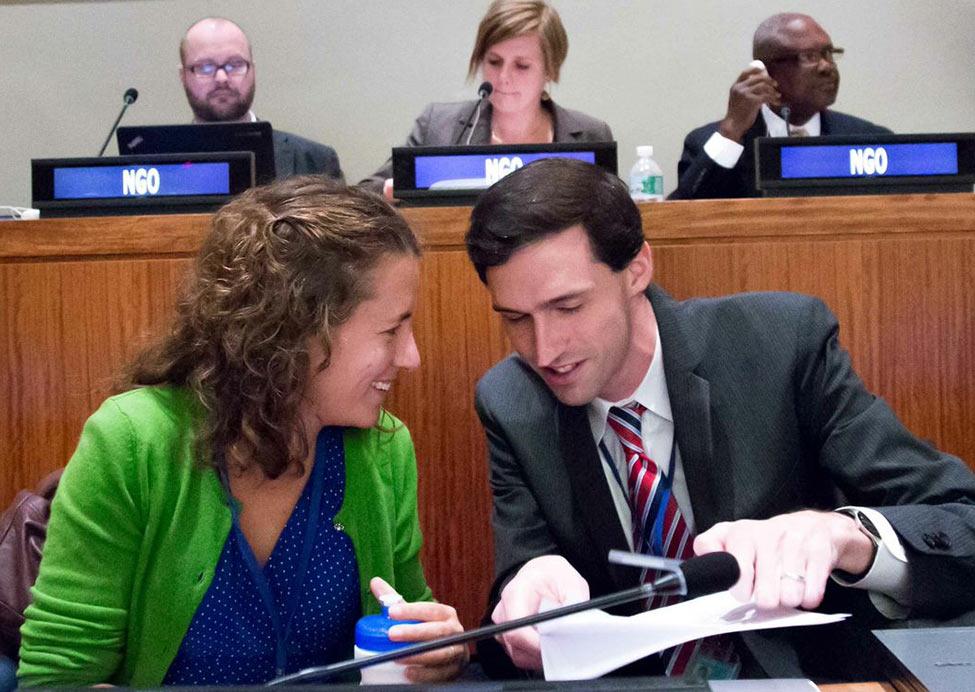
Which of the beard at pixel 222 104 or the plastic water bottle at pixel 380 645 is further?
the beard at pixel 222 104

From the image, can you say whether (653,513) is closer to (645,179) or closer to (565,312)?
(565,312)

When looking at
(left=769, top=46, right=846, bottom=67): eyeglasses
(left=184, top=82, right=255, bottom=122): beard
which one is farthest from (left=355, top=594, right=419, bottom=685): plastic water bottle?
(left=769, top=46, right=846, bottom=67): eyeglasses

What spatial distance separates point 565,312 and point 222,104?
273 cm

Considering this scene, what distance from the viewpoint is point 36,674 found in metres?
1.26

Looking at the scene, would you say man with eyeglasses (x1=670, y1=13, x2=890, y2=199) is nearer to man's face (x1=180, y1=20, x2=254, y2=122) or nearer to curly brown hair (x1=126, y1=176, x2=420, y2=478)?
man's face (x1=180, y1=20, x2=254, y2=122)

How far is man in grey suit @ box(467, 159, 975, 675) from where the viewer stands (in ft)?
4.71

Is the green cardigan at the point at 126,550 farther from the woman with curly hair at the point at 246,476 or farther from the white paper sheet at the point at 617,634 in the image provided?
the white paper sheet at the point at 617,634

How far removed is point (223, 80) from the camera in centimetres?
389

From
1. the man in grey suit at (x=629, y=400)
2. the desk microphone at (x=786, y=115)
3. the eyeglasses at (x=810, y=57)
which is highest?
the eyeglasses at (x=810, y=57)

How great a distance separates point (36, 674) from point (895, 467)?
1.03 metres

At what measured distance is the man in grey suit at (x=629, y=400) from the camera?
1.44 m

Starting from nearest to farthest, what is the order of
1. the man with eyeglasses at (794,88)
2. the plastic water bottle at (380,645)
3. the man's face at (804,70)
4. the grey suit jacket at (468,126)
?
the plastic water bottle at (380,645) < the grey suit jacket at (468,126) < the man with eyeglasses at (794,88) < the man's face at (804,70)

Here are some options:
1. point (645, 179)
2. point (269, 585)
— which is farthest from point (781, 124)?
point (269, 585)

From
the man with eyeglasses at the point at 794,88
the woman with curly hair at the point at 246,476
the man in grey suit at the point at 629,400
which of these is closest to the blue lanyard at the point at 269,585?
the woman with curly hair at the point at 246,476
